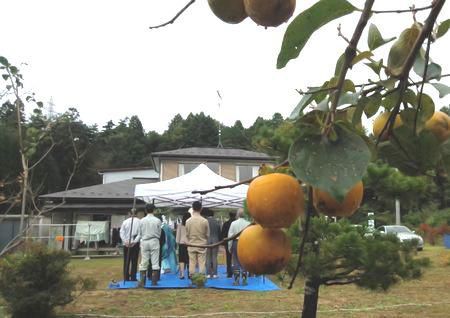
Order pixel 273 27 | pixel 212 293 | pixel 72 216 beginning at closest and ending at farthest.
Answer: pixel 273 27
pixel 212 293
pixel 72 216

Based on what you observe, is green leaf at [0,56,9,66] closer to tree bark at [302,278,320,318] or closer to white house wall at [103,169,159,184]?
tree bark at [302,278,320,318]

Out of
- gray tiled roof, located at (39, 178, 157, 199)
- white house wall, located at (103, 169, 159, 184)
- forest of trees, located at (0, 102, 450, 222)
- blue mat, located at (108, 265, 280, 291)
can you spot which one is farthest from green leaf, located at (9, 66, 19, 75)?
white house wall, located at (103, 169, 159, 184)

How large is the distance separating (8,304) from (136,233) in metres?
2.49

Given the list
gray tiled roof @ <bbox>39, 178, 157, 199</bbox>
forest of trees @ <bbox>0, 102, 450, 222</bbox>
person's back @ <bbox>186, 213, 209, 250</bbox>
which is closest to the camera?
forest of trees @ <bbox>0, 102, 450, 222</bbox>

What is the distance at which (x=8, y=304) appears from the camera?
5000mm

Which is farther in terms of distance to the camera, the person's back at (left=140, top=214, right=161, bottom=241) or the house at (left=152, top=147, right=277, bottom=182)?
the house at (left=152, top=147, right=277, bottom=182)

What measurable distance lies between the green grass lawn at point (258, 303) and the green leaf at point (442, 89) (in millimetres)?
4860

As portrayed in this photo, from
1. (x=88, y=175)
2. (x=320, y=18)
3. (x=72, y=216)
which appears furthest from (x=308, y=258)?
(x=88, y=175)

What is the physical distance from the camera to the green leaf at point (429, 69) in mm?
818

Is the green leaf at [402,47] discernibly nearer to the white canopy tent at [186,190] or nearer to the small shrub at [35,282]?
the small shrub at [35,282]

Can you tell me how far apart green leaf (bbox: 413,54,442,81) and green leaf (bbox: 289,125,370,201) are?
0.36 metres

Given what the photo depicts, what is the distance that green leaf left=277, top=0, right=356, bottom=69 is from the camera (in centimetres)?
62

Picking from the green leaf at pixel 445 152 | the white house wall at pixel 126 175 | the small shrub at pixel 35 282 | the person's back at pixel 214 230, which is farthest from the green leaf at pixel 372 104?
the white house wall at pixel 126 175

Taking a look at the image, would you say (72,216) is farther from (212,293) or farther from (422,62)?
(422,62)
